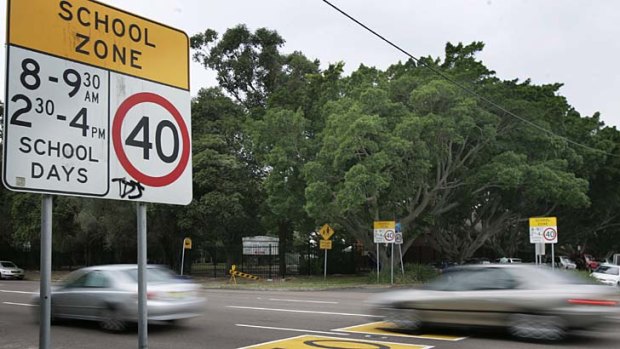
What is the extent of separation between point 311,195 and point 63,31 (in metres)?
26.6

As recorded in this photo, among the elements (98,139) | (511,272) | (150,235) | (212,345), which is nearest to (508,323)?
(511,272)

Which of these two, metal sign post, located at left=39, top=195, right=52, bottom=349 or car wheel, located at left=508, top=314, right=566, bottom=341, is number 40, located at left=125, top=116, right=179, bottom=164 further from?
car wheel, located at left=508, top=314, right=566, bottom=341

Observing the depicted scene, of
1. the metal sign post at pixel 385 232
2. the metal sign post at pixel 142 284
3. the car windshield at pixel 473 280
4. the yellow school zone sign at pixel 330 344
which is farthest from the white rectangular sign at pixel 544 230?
the metal sign post at pixel 142 284

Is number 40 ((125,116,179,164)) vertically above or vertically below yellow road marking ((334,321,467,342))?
above

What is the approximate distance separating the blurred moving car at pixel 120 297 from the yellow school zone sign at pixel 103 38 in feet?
30.5


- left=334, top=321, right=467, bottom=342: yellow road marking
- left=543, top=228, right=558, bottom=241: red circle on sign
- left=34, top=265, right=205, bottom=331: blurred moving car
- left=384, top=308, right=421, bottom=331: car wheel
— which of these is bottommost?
left=334, top=321, right=467, bottom=342: yellow road marking

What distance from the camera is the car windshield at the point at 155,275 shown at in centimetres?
1277

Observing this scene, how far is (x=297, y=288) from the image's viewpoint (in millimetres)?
28000

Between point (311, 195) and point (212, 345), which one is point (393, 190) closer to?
point (311, 195)

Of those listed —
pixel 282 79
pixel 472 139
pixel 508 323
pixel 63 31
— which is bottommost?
pixel 508 323

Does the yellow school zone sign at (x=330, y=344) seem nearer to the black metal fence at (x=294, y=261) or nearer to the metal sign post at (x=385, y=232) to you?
the metal sign post at (x=385, y=232)

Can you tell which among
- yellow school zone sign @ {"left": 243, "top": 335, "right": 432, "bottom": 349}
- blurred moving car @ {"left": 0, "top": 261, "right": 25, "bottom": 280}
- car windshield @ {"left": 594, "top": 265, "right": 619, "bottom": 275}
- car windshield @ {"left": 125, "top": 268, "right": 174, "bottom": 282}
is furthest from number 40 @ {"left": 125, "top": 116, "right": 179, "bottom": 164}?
blurred moving car @ {"left": 0, "top": 261, "right": 25, "bottom": 280}

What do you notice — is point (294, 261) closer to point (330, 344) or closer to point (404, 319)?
point (404, 319)

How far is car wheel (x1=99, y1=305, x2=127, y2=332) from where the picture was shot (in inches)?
492
